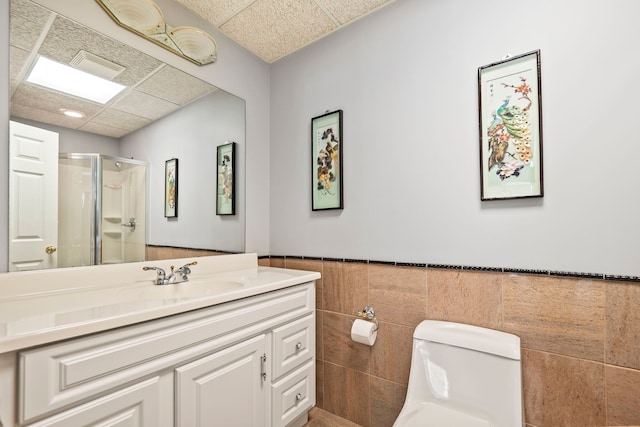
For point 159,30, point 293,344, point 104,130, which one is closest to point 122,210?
point 104,130

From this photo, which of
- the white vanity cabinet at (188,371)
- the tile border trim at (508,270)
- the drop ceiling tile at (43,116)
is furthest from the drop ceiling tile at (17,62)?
the tile border trim at (508,270)

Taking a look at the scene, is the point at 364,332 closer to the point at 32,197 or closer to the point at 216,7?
the point at 32,197

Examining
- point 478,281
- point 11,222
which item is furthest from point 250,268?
point 478,281

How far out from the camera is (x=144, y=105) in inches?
61.2

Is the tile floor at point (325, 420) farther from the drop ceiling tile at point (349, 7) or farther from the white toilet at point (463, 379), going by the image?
the drop ceiling tile at point (349, 7)

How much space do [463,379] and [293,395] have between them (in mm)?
840

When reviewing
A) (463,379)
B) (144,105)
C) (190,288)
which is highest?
(144,105)

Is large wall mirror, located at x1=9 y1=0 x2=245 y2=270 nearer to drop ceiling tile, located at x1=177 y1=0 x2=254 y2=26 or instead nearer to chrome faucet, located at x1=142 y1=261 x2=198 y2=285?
chrome faucet, located at x1=142 y1=261 x2=198 y2=285

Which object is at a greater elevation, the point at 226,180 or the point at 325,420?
the point at 226,180

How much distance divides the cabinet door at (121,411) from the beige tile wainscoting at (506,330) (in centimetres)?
106

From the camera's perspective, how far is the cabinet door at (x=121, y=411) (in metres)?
0.80

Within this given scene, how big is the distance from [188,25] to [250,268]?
1.51m

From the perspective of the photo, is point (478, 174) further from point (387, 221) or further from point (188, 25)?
point (188, 25)

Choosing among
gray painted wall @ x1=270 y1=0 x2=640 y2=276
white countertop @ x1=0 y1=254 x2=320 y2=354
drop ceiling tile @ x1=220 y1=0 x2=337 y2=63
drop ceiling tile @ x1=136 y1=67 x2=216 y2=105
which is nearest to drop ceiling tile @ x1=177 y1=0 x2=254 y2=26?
drop ceiling tile @ x1=220 y1=0 x2=337 y2=63
